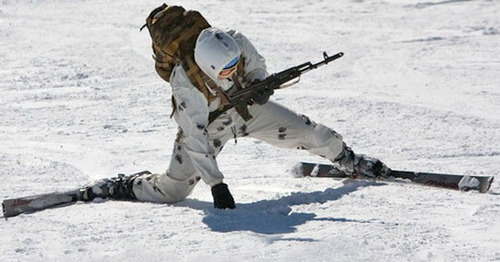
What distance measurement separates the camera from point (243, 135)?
6836 millimetres

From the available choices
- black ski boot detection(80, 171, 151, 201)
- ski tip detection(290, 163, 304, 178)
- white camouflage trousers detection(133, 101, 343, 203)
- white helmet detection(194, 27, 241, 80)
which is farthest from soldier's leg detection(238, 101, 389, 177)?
black ski boot detection(80, 171, 151, 201)

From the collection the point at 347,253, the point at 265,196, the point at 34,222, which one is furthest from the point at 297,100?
the point at 347,253

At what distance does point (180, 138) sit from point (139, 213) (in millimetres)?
625

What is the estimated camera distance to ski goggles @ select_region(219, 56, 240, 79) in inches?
241

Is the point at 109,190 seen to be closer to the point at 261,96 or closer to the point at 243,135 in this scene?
the point at 243,135

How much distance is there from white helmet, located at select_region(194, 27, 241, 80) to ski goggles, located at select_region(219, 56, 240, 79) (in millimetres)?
14

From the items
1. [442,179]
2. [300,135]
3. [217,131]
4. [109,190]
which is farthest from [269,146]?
[442,179]

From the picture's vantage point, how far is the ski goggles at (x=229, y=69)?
6.11 meters

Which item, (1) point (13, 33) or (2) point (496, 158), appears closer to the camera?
(2) point (496, 158)

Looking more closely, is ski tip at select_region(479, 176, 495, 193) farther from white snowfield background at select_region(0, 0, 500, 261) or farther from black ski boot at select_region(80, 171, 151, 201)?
black ski boot at select_region(80, 171, 151, 201)

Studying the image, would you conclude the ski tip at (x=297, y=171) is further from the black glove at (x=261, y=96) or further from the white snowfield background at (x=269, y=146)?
the black glove at (x=261, y=96)

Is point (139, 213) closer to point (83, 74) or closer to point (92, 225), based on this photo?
point (92, 225)

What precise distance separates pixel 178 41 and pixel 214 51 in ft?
1.23

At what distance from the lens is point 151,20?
21.3 feet
